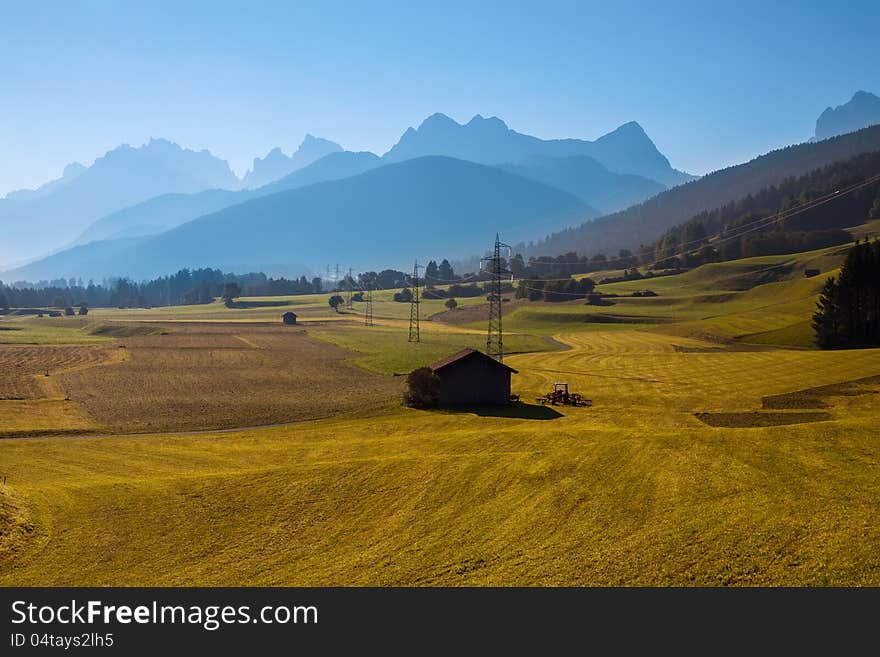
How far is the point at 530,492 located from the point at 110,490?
19.4 m

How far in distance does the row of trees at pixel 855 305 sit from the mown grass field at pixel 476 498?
1378 inches

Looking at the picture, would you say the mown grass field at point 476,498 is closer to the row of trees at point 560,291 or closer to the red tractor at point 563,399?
the red tractor at point 563,399

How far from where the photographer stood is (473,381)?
59906 mm

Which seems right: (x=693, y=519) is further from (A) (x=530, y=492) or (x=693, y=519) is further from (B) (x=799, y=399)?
(B) (x=799, y=399)

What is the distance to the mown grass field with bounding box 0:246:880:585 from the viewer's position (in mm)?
21797

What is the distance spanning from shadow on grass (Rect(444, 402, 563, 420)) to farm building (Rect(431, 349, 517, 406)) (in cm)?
101

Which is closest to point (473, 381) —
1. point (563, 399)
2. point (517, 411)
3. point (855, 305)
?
point (517, 411)

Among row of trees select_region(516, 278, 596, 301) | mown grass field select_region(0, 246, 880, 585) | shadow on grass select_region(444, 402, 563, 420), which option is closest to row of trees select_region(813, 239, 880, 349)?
mown grass field select_region(0, 246, 880, 585)

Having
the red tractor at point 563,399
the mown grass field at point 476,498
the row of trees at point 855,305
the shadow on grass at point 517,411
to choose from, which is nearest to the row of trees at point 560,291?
the row of trees at point 855,305

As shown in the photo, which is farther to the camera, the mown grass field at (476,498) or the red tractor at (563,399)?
the red tractor at (563,399)

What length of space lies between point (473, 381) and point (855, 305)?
62.3m

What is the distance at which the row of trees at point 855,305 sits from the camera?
294 ft
